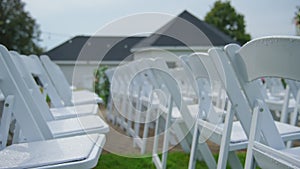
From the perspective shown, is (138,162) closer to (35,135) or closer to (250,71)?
(35,135)

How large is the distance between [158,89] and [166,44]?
42.2 feet

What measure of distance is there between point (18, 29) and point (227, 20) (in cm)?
1695

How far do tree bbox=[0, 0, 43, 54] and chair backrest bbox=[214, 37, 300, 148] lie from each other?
21.6m

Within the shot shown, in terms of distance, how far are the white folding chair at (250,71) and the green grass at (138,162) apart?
1401mm

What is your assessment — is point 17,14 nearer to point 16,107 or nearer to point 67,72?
point 67,72

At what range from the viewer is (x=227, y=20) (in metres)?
26.9

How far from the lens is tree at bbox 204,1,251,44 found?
26562 mm

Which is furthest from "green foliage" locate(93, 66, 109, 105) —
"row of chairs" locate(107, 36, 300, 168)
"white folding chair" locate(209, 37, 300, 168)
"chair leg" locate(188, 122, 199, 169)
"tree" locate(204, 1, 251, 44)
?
"tree" locate(204, 1, 251, 44)

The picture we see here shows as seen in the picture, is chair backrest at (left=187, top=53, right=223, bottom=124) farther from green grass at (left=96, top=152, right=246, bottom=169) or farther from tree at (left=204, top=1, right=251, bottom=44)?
tree at (left=204, top=1, right=251, bottom=44)

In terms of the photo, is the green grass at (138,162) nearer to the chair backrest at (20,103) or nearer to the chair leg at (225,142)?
A: the chair backrest at (20,103)

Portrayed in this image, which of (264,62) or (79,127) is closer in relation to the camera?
(264,62)

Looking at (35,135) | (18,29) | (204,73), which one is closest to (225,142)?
(204,73)

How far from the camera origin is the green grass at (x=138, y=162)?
2549 millimetres

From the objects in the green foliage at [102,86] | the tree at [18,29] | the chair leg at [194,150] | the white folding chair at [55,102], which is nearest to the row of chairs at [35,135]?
the white folding chair at [55,102]
